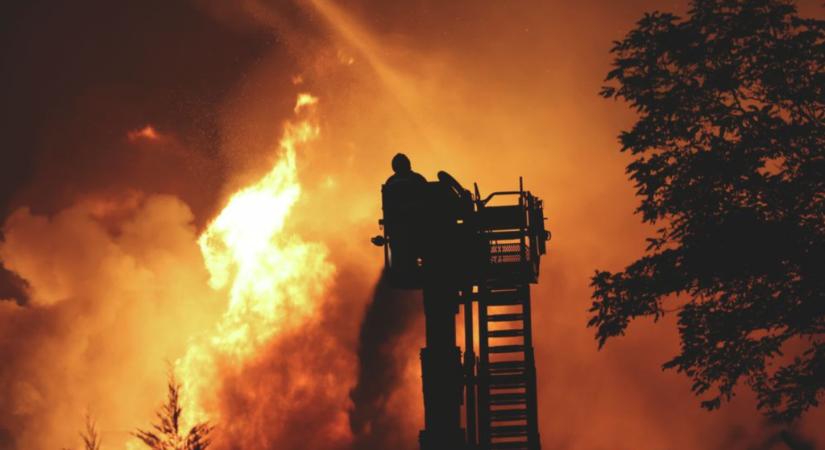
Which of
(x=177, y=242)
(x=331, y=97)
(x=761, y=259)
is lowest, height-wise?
(x=761, y=259)

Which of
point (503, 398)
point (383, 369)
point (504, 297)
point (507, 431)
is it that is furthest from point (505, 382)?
point (383, 369)

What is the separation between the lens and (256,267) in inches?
1566

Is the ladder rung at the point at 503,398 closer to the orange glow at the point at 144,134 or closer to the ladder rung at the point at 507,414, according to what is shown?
the ladder rung at the point at 507,414

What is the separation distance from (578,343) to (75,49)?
2711 centimetres

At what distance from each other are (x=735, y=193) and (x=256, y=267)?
27.3 metres

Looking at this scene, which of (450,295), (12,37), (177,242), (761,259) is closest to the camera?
(450,295)

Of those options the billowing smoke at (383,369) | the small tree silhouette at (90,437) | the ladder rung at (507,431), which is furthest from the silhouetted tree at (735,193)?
the billowing smoke at (383,369)

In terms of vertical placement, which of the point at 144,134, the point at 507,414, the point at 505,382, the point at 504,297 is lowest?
the point at 507,414

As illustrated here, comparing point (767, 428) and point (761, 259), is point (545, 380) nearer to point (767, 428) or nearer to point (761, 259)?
point (767, 428)

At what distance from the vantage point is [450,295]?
1204 cm

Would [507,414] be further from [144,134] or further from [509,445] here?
[144,134]

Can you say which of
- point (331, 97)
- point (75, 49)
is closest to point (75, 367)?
point (75, 49)

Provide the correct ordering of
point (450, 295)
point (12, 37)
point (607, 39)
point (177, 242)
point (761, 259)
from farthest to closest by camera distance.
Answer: point (12, 37)
point (177, 242)
point (607, 39)
point (761, 259)
point (450, 295)

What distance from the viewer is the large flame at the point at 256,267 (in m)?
39.3
